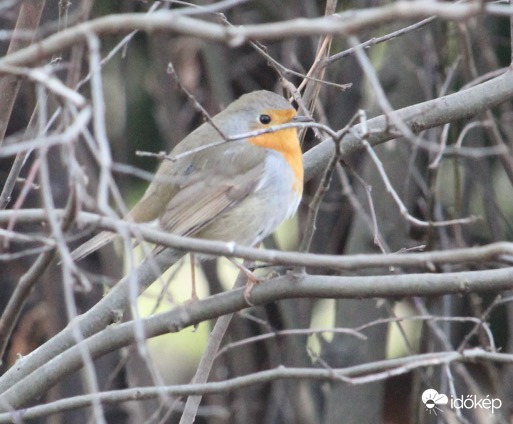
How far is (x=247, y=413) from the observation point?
5.83 meters

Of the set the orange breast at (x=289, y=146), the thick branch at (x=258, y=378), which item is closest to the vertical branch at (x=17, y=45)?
the thick branch at (x=258, y=378)

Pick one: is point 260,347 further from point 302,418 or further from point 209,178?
point 209,178

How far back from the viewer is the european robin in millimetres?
3979

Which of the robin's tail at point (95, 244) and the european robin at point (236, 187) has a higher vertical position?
Answer: the european robin at point (236, 187)

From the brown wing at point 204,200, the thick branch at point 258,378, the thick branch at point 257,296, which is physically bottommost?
the thick branch at point 258,378

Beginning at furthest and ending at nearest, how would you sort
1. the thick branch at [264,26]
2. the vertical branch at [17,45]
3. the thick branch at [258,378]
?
the vertical branch at [17,45], the thick branch at [258,378], the thick branch at [264,26]

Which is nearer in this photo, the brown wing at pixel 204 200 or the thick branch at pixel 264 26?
the thick branch at pixel 264 26

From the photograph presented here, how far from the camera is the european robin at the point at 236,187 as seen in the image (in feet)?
13.1

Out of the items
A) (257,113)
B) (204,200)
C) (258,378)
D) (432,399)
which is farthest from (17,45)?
(432,399)

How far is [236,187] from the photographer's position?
13.4 ft

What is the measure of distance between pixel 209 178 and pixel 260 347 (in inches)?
82.8

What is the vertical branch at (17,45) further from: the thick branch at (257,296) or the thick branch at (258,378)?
the thick branch at (258,378)

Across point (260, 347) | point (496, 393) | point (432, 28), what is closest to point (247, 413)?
point (260, 347)

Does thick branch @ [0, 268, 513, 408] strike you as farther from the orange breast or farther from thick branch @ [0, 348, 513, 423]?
the orange breast
